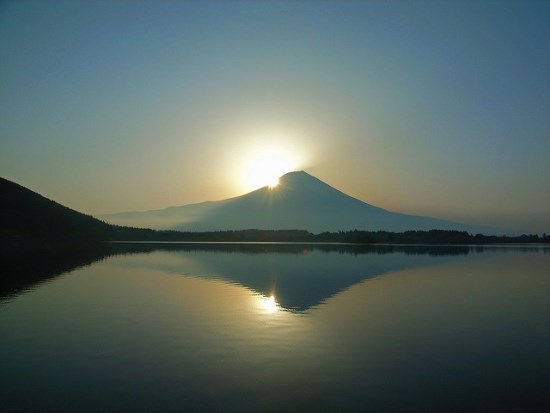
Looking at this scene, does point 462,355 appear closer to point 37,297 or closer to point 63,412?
point 63,412

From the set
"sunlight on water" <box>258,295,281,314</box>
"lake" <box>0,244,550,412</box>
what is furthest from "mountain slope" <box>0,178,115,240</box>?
"sunlight on water" <box>258,295,281,314</box>

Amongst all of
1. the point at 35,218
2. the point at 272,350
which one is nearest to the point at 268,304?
the point at 272,350

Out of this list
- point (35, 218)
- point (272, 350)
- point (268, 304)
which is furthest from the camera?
point (35, 218)

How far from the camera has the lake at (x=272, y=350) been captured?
1234 centimetres

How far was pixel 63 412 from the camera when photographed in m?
11.3

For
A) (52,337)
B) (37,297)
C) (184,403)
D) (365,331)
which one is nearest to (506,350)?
(365,331)

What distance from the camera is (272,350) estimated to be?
57.0ft

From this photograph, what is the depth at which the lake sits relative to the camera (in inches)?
486

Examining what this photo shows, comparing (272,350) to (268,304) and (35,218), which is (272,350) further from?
(35,218)

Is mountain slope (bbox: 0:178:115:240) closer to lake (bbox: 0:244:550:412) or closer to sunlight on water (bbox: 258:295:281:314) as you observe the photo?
lake (bbox: 0:244:550:412)

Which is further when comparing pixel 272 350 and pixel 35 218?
pixel 35 218

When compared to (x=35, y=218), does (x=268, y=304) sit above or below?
below

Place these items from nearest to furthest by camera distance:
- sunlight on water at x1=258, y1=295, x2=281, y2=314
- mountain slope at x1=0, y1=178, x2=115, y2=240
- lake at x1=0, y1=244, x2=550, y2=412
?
1. lake at x1=0, y1=244, x2=550, y2=412
2. sunlight on water at x1=258, y1=295, x2=281, y2=314
3. mountain slope at x1=0, y1=178, x2=115, y2=240

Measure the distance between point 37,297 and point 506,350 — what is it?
93.9 ft
